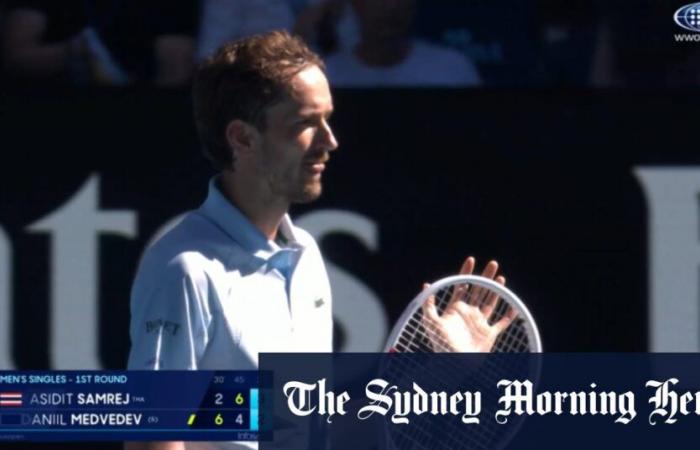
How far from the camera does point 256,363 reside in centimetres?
296

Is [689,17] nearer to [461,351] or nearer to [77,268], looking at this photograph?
[461,351]

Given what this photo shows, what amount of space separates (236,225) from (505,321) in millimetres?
607

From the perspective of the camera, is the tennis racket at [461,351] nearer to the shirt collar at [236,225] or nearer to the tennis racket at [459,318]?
the tennis racket at [459,318]

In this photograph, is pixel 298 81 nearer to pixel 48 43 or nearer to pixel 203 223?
pixel 203 223

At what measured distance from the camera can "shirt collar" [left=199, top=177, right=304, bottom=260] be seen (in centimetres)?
300

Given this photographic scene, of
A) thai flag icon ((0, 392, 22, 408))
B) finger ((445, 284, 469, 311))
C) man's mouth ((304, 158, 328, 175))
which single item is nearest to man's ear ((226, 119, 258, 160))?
man's mouth ((304, 158, 328, 175))

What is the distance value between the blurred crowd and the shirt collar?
93 centimetres

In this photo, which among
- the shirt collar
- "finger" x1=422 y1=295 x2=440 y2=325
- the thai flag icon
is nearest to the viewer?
the shirt collar

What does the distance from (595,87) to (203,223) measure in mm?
1266

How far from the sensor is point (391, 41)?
3.92 m
